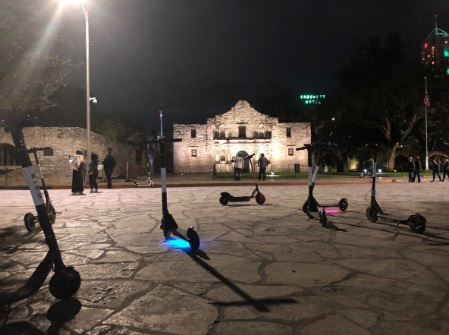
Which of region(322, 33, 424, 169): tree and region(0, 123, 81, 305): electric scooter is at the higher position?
region(322, 33, 424, 169): tree

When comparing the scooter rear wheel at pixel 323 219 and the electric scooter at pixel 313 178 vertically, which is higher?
the electric scooter at pixel 313 178

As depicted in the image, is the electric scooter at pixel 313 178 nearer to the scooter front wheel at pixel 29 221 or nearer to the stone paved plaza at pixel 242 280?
the stone paved plaza at pixel 242 280

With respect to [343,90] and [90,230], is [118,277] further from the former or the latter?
[343,90]

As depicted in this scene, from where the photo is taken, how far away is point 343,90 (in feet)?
135

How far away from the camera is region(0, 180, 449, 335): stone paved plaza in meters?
2.79

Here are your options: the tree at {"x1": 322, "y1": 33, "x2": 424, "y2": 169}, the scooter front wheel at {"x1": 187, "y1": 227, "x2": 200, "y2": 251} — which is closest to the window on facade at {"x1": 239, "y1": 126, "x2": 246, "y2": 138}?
the tree at {"x1": 322, "y1": 33, "x2": 424, "y2": 169}

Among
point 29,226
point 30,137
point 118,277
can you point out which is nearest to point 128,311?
point 118,277

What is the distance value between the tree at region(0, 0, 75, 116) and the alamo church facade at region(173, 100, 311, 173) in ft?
142

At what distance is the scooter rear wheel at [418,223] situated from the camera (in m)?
5.92

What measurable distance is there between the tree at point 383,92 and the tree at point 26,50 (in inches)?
1357

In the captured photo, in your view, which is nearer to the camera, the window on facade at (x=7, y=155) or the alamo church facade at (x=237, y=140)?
the window on facade at (x=7, y=155)

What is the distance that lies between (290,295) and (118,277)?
72.0 inches

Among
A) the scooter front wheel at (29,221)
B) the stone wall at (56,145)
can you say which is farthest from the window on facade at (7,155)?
the scooter front wheel at (29,221)

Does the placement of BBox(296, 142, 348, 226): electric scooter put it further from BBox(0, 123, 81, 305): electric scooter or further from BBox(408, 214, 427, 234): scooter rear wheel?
BBox(0, 123, 81, 305): electric scooter
